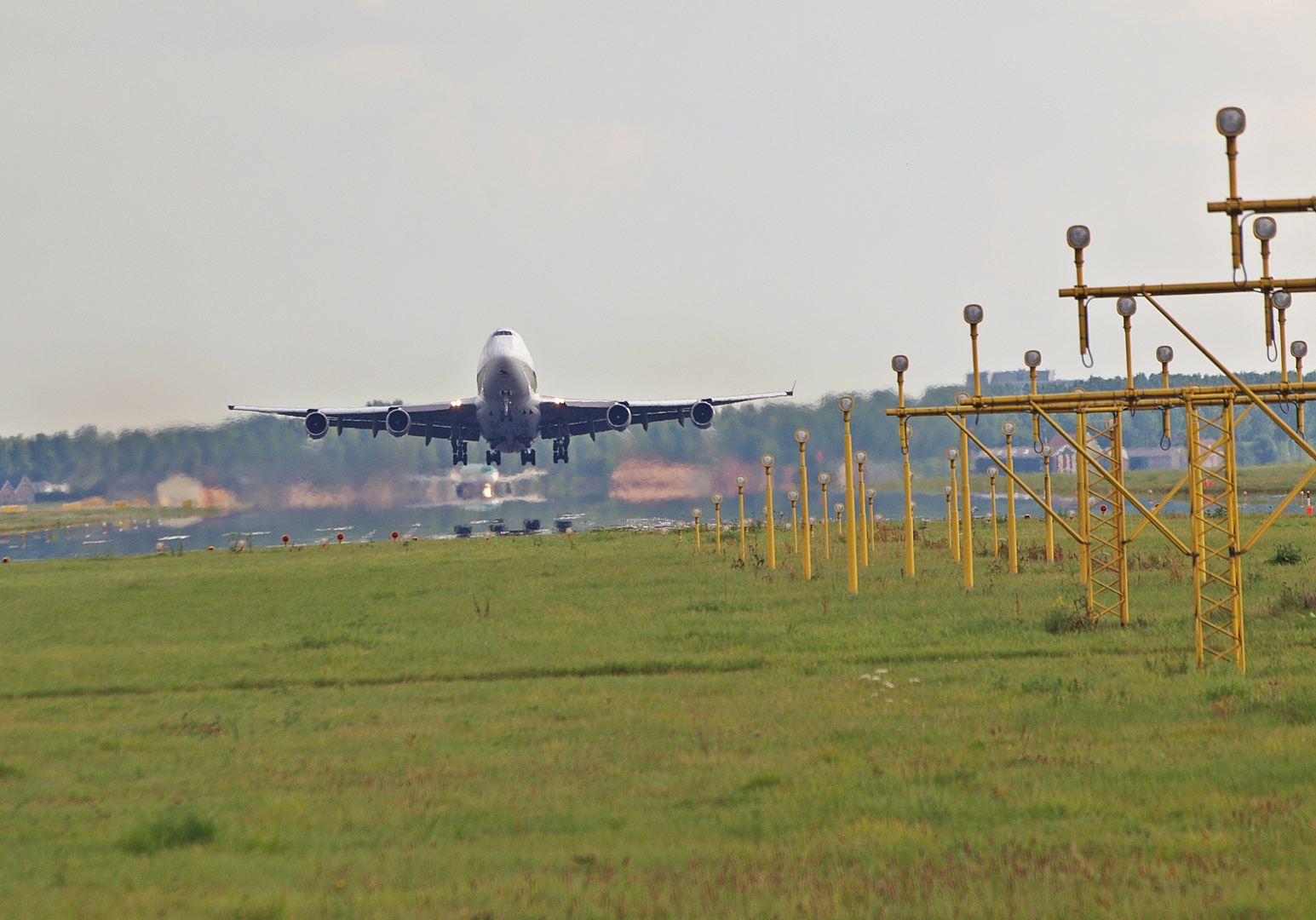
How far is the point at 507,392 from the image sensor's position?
6272cm

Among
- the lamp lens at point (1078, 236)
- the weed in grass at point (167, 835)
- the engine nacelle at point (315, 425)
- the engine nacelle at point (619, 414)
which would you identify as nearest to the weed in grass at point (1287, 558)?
the lamp lens at point (1078, 236)

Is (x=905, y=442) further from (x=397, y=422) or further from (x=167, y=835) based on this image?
(x=397, y=422)

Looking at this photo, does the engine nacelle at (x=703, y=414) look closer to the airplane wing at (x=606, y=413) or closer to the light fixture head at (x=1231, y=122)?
the airplane wing at (x=606, y=413)

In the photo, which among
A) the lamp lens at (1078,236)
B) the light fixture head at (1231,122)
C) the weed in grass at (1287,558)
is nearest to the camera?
the light fixture head at (1231,122)

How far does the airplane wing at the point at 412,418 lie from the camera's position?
6562 centimetres

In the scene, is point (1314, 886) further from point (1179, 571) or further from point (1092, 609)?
point (1179, 571)

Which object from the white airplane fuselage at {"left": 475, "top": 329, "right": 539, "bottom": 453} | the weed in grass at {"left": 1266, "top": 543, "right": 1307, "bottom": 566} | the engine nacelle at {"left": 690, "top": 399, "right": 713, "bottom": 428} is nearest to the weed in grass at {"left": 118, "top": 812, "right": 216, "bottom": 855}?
the weed in grass at {"left": 1266, "top": 543, "right": 1307, "bottom": 566}

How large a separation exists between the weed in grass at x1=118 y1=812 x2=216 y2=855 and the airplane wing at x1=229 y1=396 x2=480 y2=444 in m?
54.0

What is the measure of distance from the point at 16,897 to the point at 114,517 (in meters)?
77.6

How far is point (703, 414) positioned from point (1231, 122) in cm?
5350

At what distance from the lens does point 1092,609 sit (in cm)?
2325

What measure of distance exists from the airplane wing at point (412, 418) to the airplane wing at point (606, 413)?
13.6 feet

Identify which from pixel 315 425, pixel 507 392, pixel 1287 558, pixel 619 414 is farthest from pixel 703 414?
pixel 1287 558

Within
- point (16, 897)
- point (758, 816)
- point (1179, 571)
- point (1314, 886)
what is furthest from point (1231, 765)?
point (1179, 571)
